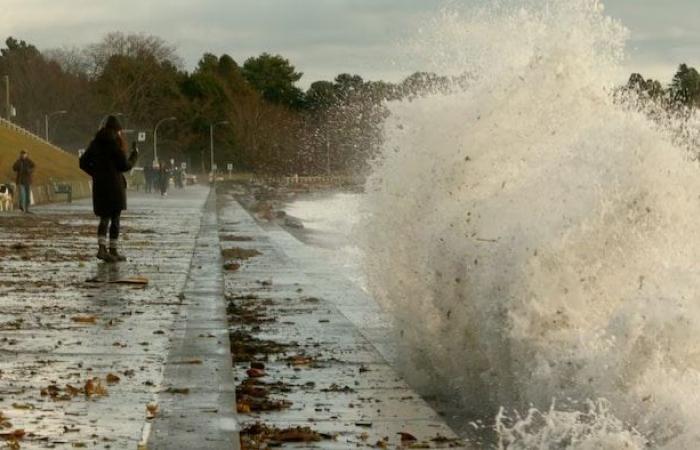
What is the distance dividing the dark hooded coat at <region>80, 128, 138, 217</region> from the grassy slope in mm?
66650

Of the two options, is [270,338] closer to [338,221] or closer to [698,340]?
[698,340]

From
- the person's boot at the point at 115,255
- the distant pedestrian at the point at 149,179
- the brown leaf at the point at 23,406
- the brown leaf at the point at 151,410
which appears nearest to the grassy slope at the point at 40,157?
the distant pedestrian at the point at 149,179

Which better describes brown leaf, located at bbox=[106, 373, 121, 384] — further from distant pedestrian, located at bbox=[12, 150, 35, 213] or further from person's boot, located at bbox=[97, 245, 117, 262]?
distant pedestrian, located at bbox=[12, 150, 35, 213]

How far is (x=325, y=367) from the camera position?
33.2 feet

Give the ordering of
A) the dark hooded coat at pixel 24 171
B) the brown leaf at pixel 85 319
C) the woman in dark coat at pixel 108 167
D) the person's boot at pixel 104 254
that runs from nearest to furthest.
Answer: the brown leaf at pixel 85 319, the woman in dark coat at pixel 108 167, the person's boot at pixel 104 254, the dark hooded coat at pixel 24 171

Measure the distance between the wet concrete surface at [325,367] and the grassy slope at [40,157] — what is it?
230 ft

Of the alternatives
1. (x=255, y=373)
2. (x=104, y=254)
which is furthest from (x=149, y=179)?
(x=255, y=373)

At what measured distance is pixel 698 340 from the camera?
7.20m

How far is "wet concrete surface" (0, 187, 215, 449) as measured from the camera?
25.6 ft

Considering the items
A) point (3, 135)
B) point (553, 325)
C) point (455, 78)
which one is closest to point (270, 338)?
point (455, 78)

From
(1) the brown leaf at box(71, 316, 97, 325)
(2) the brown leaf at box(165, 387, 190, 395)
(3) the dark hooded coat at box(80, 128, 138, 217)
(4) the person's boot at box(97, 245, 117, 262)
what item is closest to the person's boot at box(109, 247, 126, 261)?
(4) the person's boot at box(97, 245, 117, 262)

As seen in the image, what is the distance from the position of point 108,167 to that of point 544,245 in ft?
34.7

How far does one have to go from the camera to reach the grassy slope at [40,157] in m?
94.8

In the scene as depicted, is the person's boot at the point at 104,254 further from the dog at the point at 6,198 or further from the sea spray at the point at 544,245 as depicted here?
the dog at the point at 6,198
